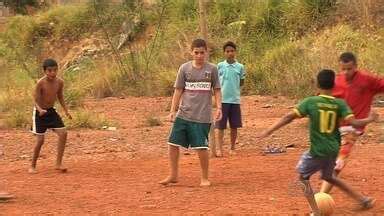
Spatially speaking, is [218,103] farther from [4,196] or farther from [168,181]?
[4,196]

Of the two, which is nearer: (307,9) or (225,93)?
(225,93)

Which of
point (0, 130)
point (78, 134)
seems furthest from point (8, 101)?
point (78, 134)

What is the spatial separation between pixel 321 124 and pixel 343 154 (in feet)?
2.64

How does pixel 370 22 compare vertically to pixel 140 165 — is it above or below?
above

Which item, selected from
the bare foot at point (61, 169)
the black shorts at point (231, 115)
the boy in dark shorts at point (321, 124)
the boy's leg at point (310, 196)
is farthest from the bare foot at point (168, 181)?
the black shorts at point (231, 115)

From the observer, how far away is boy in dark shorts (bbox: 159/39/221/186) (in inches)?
272

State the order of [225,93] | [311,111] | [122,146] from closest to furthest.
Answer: [311,111], [225,93], [122,146]

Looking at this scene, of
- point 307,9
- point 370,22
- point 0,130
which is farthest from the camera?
point 307,9

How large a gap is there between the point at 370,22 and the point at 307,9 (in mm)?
2396

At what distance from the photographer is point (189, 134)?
696cm

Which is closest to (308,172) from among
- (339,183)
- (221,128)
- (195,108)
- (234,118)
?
(339,183)

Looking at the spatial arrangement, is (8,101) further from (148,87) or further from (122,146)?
(122,146)

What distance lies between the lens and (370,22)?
20031mm

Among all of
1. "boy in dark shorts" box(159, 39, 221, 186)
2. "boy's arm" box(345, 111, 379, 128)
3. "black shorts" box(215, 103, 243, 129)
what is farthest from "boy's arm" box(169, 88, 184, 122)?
"black shorts" box(215, 103, 243, 129)
